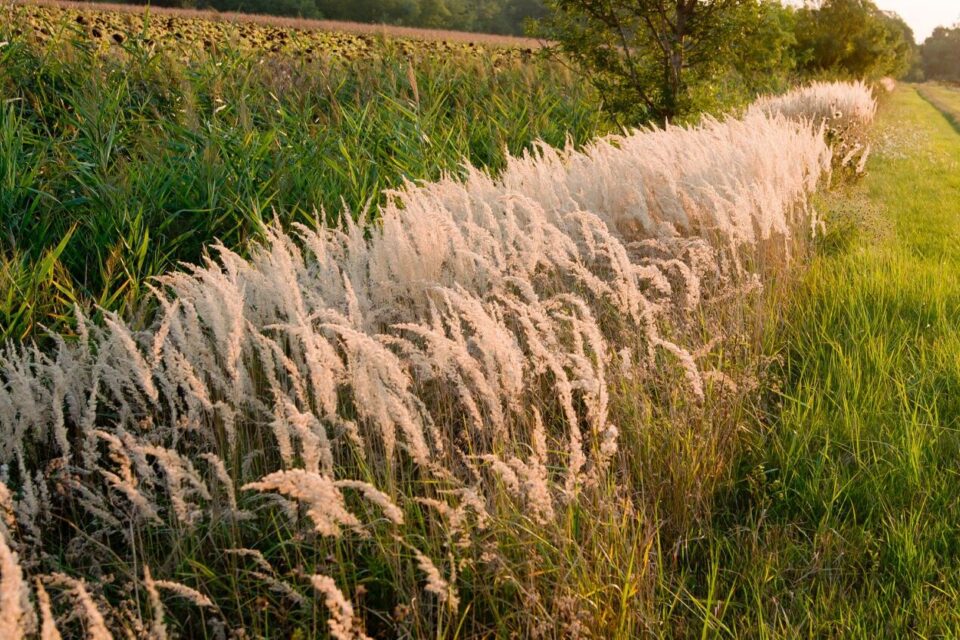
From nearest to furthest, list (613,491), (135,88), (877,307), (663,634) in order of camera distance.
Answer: (663,634)
(613,491)
(877,307)
(135,88)

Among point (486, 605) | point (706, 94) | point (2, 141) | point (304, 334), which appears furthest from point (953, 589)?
point (706, 94)

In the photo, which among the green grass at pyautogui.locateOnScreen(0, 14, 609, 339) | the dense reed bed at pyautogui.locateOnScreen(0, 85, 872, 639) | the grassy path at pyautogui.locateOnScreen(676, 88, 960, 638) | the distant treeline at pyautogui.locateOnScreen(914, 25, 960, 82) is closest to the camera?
the dense reed bed at pyautogui.locateOnScreen(0, 85, 872, 639)

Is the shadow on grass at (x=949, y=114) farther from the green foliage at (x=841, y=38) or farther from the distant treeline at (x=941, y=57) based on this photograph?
the distant treeline at (x=941, y=57)

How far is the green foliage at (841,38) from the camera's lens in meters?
23.4

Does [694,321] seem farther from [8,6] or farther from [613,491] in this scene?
[8,6]

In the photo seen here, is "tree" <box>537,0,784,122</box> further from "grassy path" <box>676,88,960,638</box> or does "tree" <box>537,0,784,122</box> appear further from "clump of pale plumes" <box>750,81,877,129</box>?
"grassy path" <box>676,88,960,638</box>

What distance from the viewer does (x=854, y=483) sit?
7.93ft

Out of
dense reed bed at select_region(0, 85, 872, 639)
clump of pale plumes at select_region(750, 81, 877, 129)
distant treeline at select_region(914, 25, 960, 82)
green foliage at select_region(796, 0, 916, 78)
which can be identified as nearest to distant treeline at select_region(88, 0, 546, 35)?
green foliage at select_region(796, 0, 916, 78)

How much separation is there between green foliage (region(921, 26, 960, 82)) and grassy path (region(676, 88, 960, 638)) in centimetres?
9889

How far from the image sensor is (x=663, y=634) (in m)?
1.68

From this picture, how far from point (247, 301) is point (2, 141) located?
2618mm

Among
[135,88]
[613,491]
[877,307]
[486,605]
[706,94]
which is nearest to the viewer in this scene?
[486,605]

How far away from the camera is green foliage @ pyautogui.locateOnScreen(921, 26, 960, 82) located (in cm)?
8712

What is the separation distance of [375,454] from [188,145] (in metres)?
3.38
